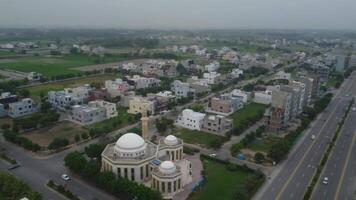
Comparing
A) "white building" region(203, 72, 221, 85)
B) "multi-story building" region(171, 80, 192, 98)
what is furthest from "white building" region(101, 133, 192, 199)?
"white building" region(203, 72, 221, 85)

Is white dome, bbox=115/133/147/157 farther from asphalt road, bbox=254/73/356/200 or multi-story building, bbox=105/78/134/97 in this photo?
multi-story building, bbox=105/78/134/97

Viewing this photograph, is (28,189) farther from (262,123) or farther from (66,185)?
(262,123)

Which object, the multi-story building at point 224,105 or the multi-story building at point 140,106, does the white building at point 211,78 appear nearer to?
the multi-story building at point 224,105

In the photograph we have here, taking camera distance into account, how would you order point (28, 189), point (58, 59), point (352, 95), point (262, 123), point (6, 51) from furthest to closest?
1. point (6, 51)
2. point (58, 59)
3. point (352, 95)
4. point (262, 123)
5. point (28, 189)

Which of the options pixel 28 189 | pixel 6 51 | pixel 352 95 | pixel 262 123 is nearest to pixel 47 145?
pixel 28 189

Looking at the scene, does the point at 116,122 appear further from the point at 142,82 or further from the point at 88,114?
the point at 142,82

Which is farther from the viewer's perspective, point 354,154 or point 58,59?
point 58,59

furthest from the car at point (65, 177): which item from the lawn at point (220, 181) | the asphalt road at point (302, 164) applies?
the asphalt road at point (302, 164)
